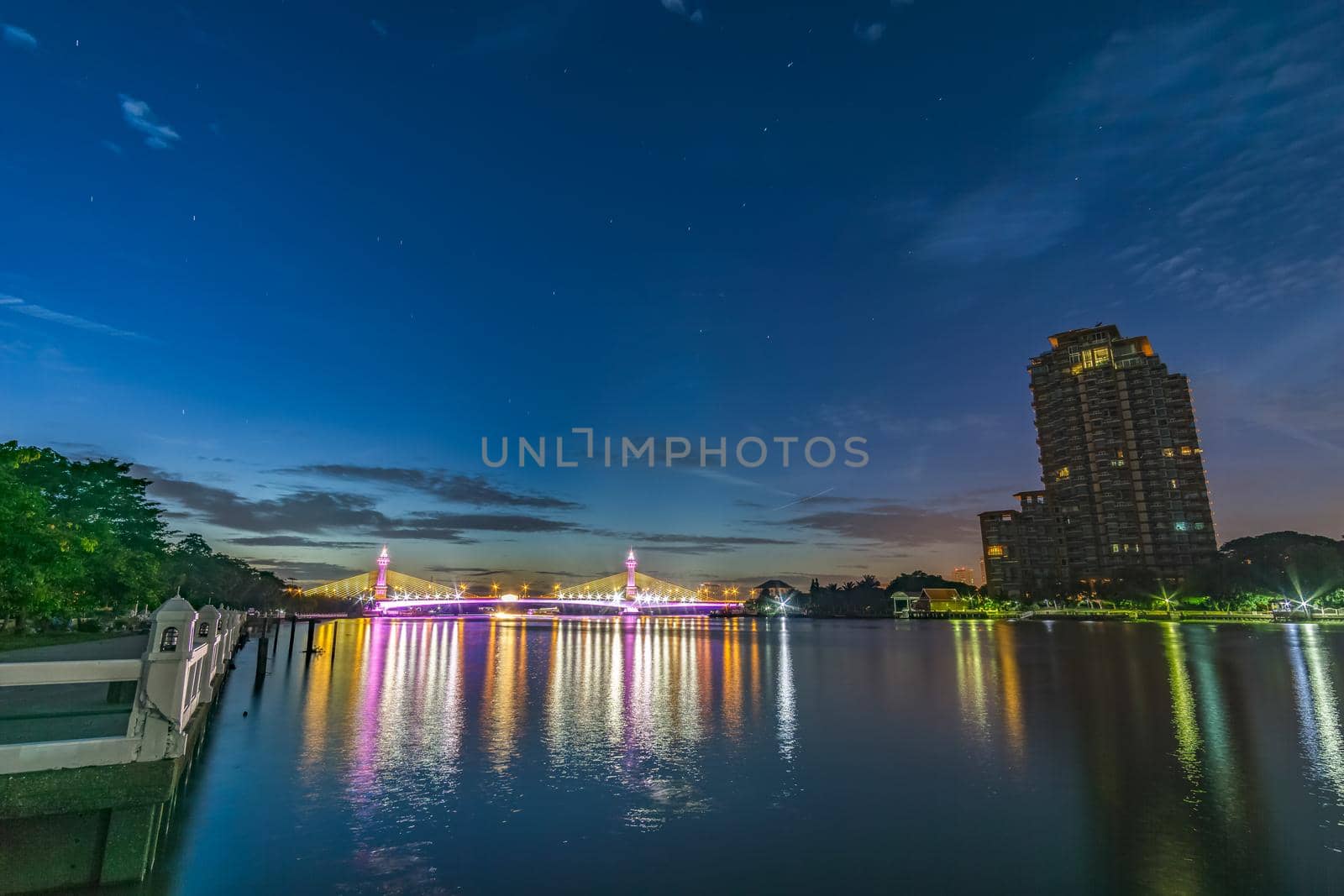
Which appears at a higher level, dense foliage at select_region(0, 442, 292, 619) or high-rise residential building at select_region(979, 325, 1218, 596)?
high-rise residential building at select_region(979, 325, 1218, 596)

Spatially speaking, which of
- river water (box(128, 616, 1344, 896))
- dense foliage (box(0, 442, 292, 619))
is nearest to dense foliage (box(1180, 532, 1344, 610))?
river water (box(128, 616, 1344, 896))

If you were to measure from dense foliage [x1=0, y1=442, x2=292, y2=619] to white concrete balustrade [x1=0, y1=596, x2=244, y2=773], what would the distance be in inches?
967

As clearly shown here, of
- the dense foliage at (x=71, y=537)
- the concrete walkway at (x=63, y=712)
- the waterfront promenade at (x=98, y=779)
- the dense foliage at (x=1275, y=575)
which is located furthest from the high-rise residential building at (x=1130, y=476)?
the waterfront promenade at (x=98, y=779)

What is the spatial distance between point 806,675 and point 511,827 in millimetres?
33052

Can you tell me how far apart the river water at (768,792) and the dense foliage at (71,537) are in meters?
9.22

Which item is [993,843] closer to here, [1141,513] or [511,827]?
[511,827]

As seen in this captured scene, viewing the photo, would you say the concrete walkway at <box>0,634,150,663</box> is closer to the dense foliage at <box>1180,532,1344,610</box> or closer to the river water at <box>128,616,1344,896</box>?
the river water at <box>128,616,1344,896</box>

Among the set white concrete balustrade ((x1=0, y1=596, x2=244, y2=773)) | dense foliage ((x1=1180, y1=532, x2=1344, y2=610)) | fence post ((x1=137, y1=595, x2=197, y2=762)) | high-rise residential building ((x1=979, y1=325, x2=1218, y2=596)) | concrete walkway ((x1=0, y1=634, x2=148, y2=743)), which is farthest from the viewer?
high-rise residential building ((x1=979, y1=325, x2=1218, y2=596))

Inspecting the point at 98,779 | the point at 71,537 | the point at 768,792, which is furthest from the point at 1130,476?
the point at 98,779

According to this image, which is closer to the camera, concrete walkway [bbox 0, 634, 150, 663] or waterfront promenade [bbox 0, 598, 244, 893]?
waterfront promenade [bbox 0, 598, 244, 893]

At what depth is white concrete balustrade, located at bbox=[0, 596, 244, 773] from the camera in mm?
7637

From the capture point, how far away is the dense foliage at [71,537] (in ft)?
87.9

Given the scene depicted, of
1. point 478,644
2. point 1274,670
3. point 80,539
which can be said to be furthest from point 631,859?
point 478,644

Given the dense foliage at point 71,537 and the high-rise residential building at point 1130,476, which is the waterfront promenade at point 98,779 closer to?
the dense foliage at point 71,537
